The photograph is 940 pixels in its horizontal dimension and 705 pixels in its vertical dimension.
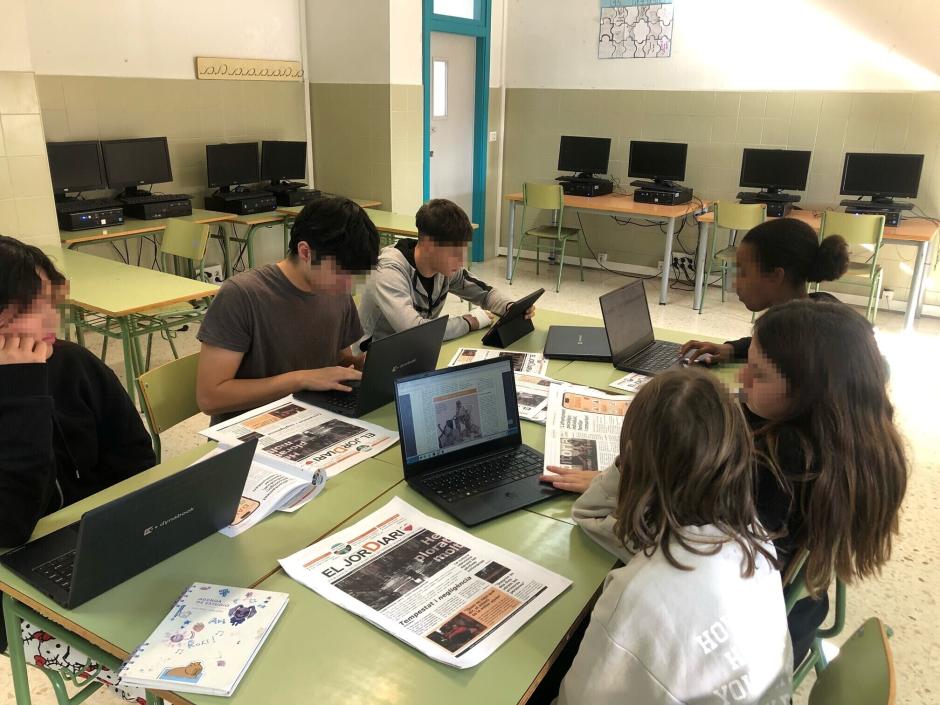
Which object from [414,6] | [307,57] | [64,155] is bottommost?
[64,155]

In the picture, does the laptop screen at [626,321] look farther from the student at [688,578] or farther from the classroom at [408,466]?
the student at [688,578]

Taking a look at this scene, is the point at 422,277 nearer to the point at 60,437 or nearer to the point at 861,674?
the point at 60,437

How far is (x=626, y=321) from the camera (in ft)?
7.80

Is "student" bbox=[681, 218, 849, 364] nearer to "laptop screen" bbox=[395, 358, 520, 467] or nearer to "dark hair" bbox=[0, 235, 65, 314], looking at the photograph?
"laptop screen" bbox=[395, 358, 520, 467]

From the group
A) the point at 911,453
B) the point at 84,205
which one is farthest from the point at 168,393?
the point at 84,205

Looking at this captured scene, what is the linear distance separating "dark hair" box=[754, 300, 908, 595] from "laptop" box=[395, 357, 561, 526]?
54cm

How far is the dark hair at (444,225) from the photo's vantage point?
8.10ft

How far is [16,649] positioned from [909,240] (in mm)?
5260

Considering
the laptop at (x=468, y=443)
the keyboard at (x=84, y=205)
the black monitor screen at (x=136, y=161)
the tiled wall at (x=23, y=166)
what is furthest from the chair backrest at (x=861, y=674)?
the black monitor screen at (x=136, y=161)

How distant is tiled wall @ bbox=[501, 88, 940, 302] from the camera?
535 cm

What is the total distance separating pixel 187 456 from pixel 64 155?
142 inches

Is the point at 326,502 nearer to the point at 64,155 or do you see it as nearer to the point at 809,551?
the point at 809,551

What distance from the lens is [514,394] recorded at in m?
1.71

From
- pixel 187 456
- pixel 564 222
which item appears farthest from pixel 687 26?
pixel 187 456
